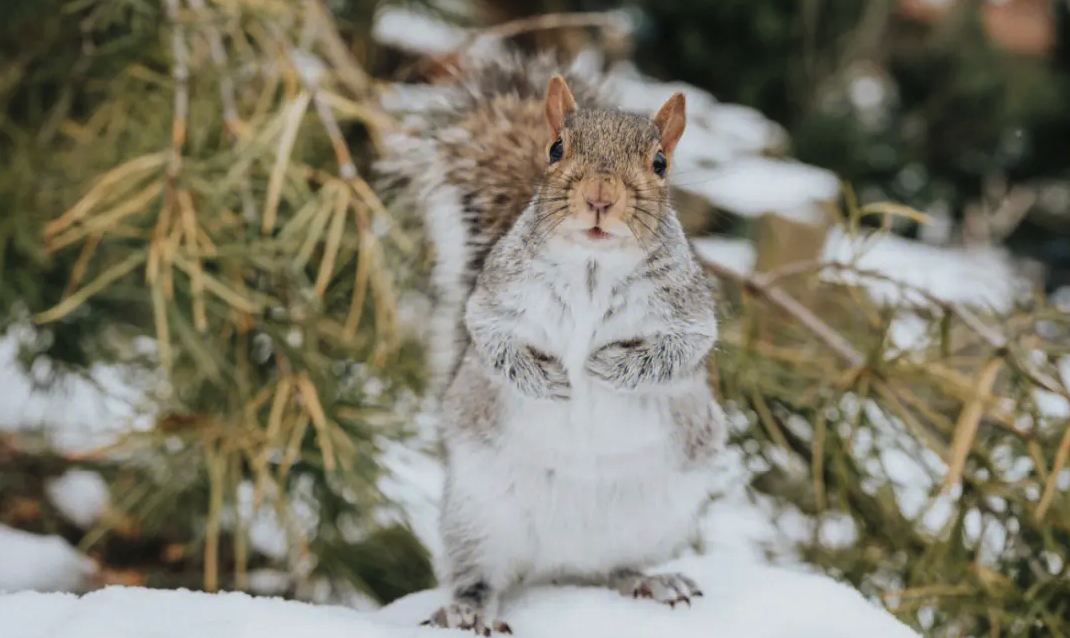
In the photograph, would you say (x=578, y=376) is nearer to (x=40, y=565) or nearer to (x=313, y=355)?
(x=313, y=355)

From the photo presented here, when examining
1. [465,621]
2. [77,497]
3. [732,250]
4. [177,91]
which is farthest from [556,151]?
[732,250]

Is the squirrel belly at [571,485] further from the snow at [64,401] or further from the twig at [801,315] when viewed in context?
the snow at [64,401]

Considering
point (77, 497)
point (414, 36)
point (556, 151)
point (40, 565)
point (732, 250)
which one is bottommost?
point (77, 497)

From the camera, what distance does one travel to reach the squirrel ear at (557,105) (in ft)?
2.81

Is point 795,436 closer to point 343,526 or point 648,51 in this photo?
point 343,526

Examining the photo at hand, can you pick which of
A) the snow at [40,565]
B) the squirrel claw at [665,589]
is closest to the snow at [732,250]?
the snow at [40,565]

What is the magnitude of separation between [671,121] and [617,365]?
0.67 ft

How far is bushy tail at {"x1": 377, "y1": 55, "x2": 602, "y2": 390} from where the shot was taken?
1.10m

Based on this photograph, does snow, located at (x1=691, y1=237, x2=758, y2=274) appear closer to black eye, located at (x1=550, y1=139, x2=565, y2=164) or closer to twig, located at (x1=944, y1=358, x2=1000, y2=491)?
twig, located at (x1=944, y1=358, x2=1000, y2=491)

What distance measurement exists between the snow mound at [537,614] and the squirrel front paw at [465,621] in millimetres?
21

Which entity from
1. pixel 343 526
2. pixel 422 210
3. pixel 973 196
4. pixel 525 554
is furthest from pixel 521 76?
pixel 973 196

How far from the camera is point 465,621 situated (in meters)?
0.98

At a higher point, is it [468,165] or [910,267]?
[468,165]

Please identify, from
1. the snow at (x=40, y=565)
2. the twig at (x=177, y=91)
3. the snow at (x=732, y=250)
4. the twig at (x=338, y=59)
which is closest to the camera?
the twig at (x=177, y=91)
